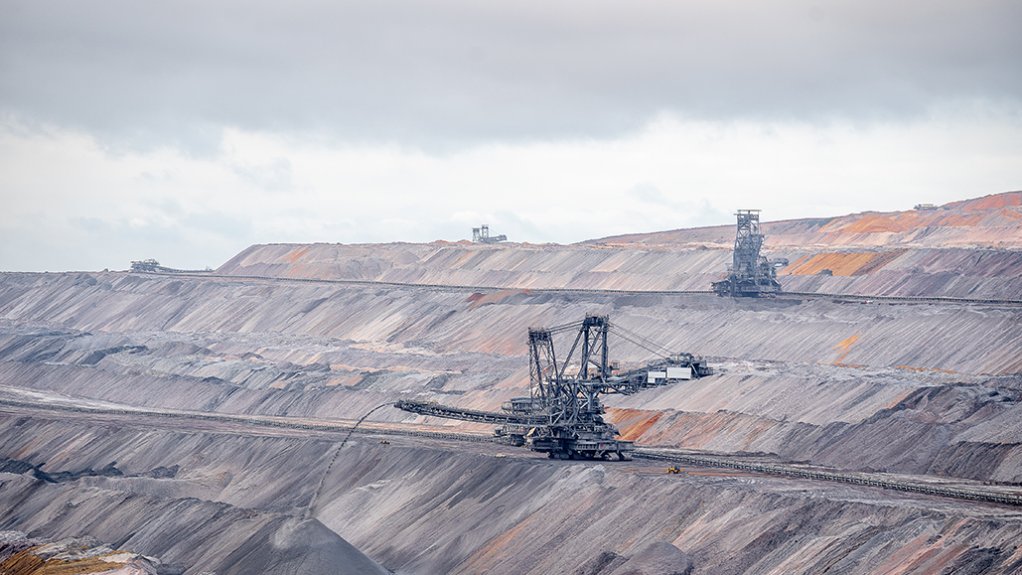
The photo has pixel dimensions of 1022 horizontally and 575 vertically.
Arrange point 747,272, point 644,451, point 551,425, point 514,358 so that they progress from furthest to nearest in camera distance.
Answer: point 747,272 → point 514,358 → point 644,451 → point 551,425

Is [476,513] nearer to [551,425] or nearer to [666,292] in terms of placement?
[551,425]

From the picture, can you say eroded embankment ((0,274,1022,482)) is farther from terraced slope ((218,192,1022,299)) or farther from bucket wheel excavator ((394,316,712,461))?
terraced slope ((218,192,1022,299))

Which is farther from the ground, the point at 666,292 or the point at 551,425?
the point at 666,292

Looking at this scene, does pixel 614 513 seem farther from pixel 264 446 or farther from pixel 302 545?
pixel 264 446

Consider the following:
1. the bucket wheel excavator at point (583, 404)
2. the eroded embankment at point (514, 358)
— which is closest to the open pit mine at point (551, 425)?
the bucket wheel excavator at point (583, 404)

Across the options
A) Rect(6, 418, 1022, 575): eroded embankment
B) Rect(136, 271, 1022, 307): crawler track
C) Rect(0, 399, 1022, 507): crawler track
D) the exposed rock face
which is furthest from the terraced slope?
the exposed rock face

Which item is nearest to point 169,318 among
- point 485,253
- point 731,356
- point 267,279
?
point 267,279

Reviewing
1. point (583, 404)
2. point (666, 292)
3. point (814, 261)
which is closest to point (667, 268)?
point (814, 261)
